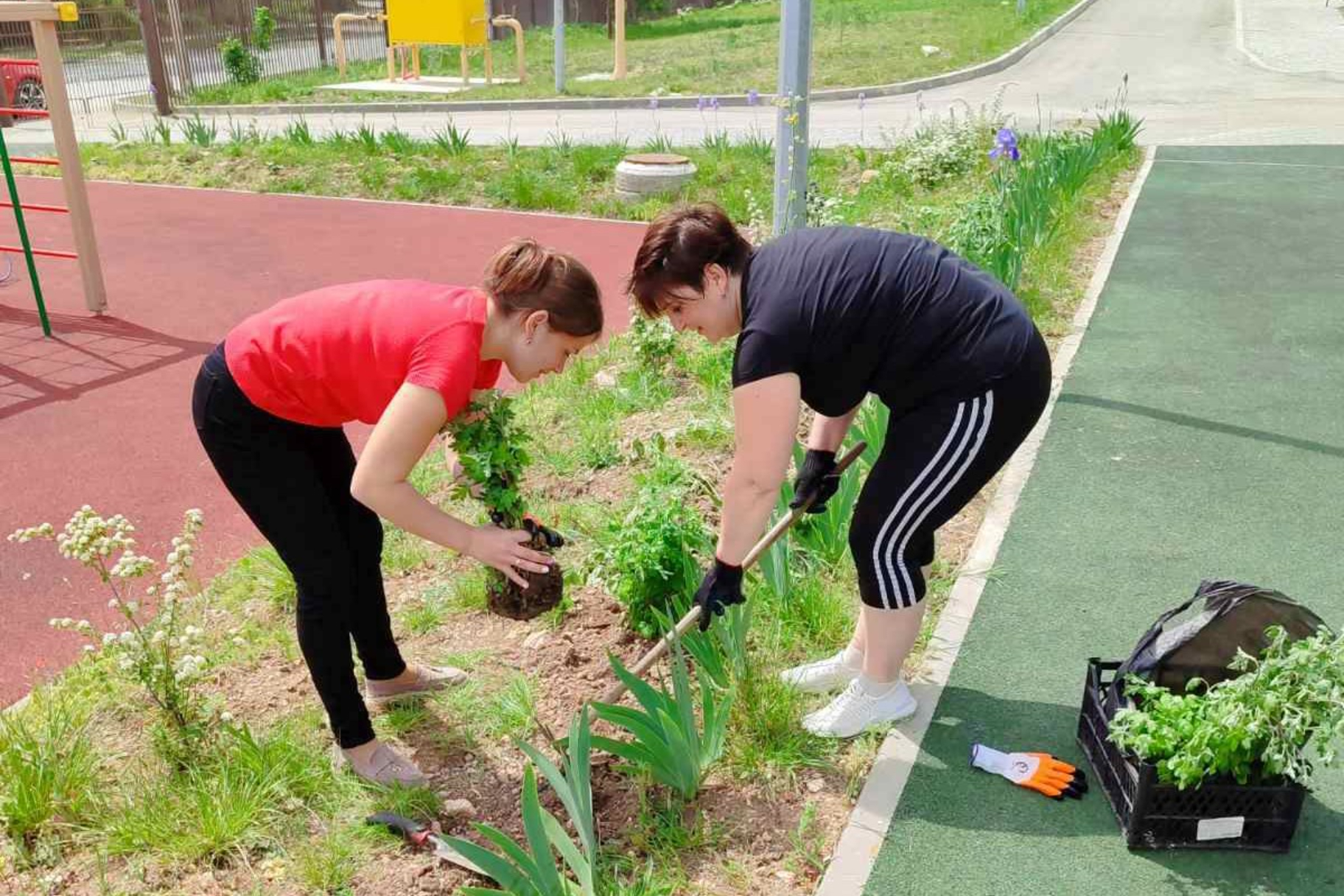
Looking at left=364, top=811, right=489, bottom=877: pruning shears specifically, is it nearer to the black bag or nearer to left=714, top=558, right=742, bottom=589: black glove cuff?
left=714, top=558, right=742, bottom=589: black glove cuff

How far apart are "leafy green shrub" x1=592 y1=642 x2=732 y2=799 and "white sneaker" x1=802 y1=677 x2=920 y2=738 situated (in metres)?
0.38

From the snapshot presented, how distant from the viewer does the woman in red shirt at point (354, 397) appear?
2.11m

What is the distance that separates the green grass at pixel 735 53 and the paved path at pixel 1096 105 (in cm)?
107

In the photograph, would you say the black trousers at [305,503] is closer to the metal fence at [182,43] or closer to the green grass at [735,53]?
the green grass at [735,53]

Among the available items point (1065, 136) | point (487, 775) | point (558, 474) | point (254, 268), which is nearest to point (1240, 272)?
point (1065, 136)

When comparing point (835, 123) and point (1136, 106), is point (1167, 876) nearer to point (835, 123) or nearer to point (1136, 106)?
point (835, 123)

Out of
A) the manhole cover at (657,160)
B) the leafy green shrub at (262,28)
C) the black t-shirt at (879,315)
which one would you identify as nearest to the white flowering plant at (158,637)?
the black t-shirt at (879,315)

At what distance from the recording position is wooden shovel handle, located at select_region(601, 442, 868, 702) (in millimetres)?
2601

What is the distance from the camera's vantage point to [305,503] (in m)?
2.42

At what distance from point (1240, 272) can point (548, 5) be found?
26674mm

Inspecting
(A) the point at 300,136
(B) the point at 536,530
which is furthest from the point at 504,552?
(A) the point at 300,136

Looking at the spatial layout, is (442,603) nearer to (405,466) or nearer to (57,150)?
(405,466)

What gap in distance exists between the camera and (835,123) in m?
13.6

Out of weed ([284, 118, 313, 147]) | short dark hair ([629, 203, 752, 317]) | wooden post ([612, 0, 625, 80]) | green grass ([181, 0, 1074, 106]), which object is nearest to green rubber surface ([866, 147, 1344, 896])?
→ short dark hair ([629, 203, 752, 317])
